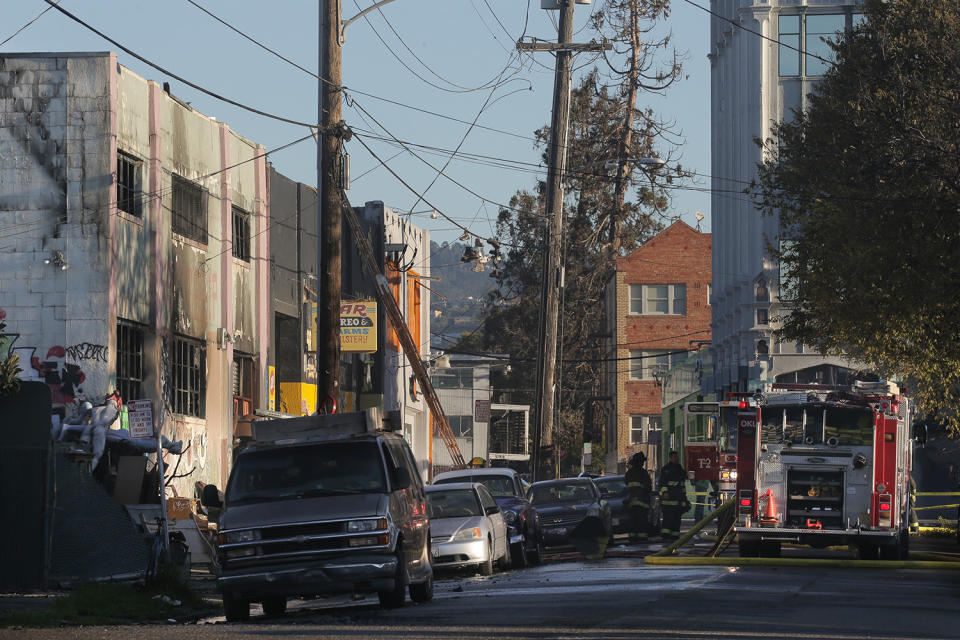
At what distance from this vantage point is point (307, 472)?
17000 millimetres

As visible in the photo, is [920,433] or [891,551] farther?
[920,433]

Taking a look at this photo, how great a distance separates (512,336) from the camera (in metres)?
76.8

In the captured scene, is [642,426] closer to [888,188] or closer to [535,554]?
[535,554]

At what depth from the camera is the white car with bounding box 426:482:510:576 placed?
75.5 feet

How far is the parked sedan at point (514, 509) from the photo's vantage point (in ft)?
85.5

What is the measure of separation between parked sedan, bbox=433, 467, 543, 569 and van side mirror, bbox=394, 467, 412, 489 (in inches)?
340

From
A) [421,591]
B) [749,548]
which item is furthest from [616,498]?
[421,591]

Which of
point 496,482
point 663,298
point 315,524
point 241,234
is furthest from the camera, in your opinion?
point 663,298

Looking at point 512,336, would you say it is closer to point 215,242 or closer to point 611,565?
point 215,242

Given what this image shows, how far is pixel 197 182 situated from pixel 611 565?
12.0m

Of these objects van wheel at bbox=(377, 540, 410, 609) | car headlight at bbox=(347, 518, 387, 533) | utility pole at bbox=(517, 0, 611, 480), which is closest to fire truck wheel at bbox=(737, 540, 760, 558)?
van wheel at bbox=(377, 540, 410, 609)

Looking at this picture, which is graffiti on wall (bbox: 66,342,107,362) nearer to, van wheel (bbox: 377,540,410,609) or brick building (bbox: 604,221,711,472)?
van wheel (bbox: 377,540,410,609)

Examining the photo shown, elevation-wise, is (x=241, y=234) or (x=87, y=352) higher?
(x=241, y=234)

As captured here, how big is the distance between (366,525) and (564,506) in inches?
574
